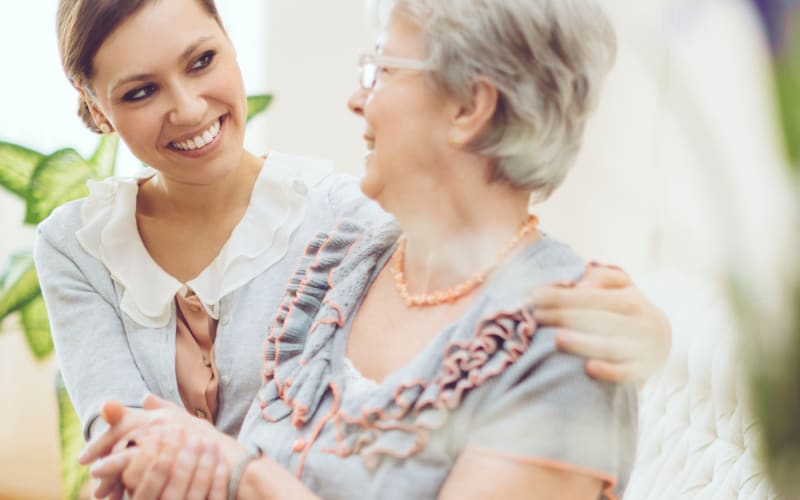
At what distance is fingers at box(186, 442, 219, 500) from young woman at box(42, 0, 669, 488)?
108mm

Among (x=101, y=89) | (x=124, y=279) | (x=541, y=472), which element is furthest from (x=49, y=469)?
(x=541, y=472)

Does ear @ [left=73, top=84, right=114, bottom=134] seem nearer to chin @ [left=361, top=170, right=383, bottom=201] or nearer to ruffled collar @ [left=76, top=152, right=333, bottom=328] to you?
ruffled collar @ [left=76, top=152, right=333, bottom=328]

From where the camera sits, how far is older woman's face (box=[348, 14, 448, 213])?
799 millimetres

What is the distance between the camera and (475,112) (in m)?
0.78

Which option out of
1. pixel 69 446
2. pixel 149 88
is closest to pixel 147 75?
pixel 149 88

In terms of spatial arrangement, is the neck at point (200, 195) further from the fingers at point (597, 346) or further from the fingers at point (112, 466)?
the fingers at point (597, 346)

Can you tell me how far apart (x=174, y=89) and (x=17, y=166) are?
2.28ft

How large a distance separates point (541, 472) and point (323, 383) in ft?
0.86

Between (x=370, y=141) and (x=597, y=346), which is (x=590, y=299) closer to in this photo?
(x=597, y=346)

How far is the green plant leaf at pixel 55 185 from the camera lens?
147 cm

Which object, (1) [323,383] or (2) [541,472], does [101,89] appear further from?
(2) [541,472]

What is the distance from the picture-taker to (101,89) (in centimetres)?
108

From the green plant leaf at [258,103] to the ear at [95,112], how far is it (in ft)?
0.99

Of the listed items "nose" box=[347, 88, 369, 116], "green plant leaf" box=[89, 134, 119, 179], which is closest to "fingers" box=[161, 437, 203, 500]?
"nose" box=[347, 88, 369, 116]
